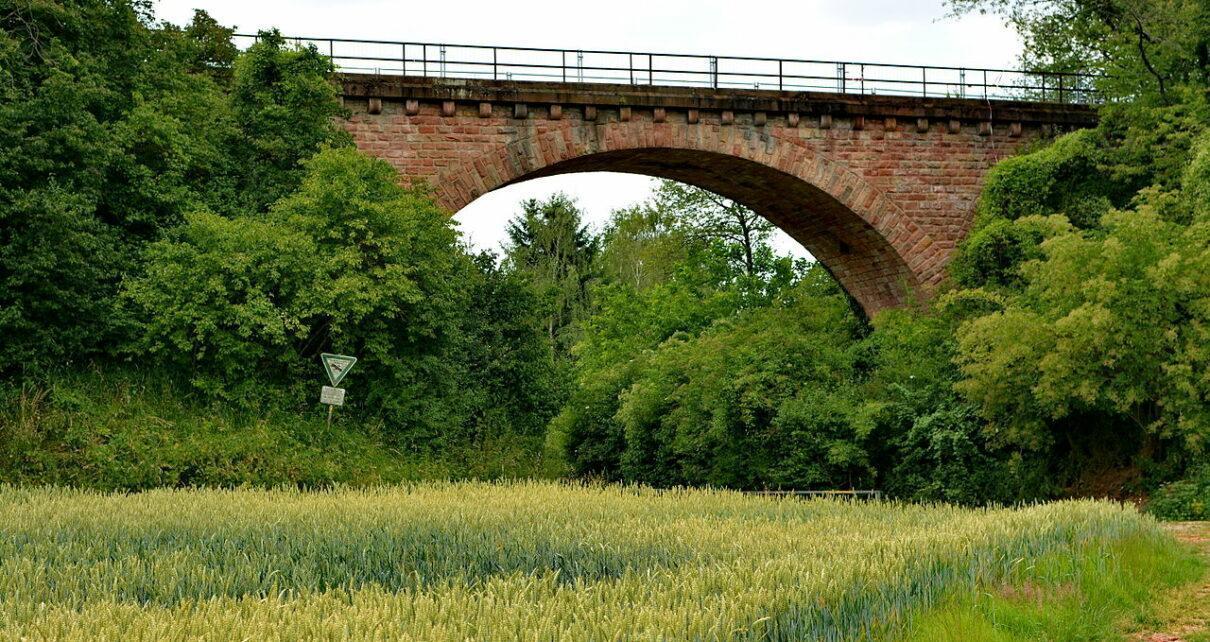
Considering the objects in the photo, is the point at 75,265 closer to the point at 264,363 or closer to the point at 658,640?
the point at 264,363

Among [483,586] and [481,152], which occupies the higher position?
[481,152]

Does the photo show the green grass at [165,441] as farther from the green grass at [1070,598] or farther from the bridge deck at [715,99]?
the green grass at [1070,598]

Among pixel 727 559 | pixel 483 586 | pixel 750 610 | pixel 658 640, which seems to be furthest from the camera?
pixel 727 559

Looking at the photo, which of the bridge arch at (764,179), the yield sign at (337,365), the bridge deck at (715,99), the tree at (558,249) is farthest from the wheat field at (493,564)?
the tree at (558,249)

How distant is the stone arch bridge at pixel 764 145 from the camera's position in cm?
2295

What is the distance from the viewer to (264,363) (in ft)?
61.9

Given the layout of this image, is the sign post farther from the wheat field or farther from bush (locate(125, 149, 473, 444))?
the wheat field

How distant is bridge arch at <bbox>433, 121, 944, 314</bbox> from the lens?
77.3 ft

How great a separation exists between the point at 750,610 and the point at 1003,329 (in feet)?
42.6

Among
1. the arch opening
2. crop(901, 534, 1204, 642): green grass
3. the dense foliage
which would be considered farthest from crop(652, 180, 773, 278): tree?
crop(901, 534, 1204, 642): green grass

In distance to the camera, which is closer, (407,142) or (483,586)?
(483,586)

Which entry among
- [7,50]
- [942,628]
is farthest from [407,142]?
[942,628]

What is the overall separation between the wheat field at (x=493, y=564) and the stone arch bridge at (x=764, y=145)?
11.5 metres

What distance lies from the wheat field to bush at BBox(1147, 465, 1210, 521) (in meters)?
4.58
